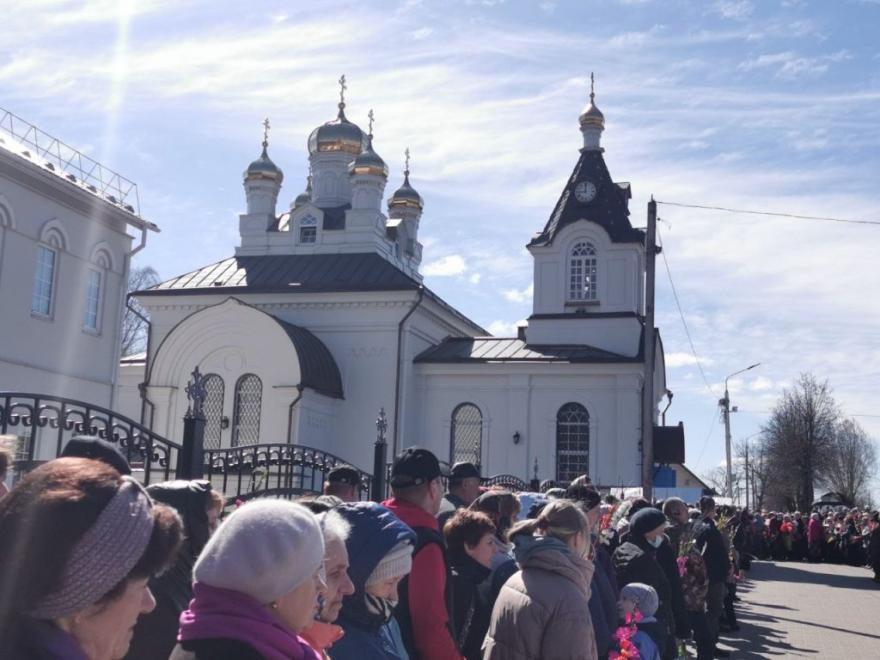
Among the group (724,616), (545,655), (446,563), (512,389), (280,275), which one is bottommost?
(724,616)

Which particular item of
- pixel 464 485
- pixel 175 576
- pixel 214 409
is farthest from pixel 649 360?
pixel 214 409

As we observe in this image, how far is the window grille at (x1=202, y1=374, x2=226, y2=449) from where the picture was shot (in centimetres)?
3028

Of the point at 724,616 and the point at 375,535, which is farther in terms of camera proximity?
the point at 724,616

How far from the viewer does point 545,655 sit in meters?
4.66

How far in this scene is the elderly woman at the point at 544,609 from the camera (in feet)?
15.3

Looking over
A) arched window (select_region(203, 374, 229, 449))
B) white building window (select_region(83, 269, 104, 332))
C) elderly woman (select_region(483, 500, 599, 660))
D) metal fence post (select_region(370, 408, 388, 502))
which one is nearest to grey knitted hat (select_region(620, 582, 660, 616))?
elderly woman (select_region(483, 500, 599, 660))

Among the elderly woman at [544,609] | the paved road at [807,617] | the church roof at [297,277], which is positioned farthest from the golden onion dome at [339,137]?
the elderly woman at [544,609]

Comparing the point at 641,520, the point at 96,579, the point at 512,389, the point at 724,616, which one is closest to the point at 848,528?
the point at 512,389

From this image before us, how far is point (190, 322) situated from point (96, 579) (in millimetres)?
29388

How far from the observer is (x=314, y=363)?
98.3 ft

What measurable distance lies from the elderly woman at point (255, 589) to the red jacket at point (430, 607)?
71.6 inches

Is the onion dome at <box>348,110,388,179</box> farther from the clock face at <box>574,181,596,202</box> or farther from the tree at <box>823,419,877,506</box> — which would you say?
the tree at <box>823,419,877,506</box>

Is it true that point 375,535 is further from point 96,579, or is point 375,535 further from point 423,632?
point 96,579

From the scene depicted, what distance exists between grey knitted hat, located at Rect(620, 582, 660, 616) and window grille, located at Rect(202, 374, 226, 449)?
81.3 ft
